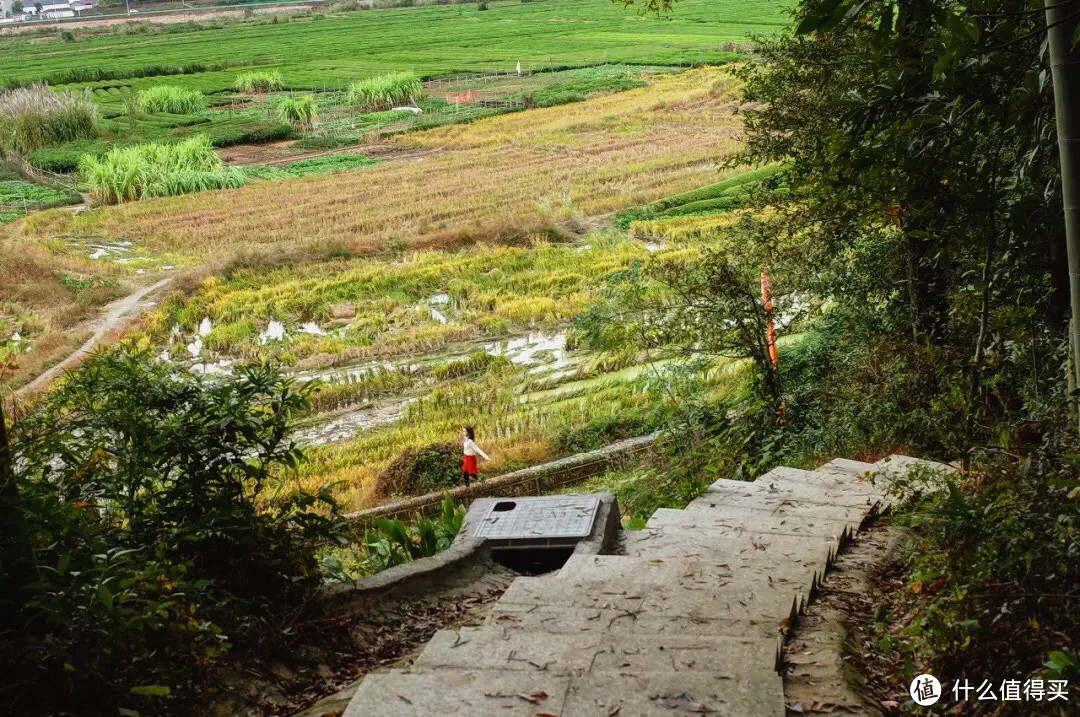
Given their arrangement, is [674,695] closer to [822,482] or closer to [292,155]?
[822,482]

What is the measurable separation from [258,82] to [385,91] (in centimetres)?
461

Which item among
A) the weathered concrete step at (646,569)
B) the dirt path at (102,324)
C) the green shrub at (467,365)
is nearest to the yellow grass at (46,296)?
the dirt path at (102,324)

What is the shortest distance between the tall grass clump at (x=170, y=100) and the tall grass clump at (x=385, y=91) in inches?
187

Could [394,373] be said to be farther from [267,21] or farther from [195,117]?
[267,21]

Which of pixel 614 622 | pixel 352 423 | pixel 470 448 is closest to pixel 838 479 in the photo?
pixel 614 622

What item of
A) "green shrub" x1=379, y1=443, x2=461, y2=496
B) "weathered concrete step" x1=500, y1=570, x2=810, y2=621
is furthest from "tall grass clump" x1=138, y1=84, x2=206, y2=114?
"weathered concrete step" x1=500, y1=570, x2=810, y2=621

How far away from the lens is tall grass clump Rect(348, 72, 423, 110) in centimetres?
3425

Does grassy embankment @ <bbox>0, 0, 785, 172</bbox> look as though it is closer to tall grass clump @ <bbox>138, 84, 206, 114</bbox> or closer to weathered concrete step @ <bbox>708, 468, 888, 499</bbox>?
tall grass clump @ <bbox>138, 84, 206, 114</bbox>

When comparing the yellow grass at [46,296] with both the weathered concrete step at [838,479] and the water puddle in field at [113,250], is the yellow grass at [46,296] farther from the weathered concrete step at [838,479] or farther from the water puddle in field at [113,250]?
the weathered concrete step at [838,479]

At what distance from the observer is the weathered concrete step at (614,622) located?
10.1 ft

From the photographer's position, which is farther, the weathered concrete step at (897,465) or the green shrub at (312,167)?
the green shrub at (312,167)

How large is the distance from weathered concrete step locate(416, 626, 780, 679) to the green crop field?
33464 mm

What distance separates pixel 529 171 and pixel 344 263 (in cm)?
751

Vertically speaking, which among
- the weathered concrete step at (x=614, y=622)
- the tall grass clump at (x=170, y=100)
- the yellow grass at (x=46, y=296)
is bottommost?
the yellow grass at (x=46, y=296)
